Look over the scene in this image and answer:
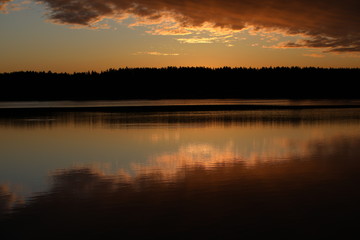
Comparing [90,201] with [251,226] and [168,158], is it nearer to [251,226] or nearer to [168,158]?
[251,226]

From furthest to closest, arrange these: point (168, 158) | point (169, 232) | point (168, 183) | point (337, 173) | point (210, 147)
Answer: point (210, 147), point (168, 158), point (337, 173), point (168, 183), point (169, 232)

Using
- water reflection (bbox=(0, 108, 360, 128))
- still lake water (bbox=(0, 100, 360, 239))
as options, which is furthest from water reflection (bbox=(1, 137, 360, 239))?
water reflection (bbox=(0, 108, 360, 128))

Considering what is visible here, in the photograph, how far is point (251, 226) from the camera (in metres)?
10.7

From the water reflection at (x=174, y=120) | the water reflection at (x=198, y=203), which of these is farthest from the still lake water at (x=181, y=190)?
the water reflection at (x=174, y=120)

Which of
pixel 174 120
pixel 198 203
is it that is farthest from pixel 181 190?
pixel 174 120

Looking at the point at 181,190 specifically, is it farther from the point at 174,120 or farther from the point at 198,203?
the point at 174,120

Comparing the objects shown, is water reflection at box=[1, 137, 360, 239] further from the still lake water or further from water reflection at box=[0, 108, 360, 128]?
water reflection at box=[0, 108, 360, 128]

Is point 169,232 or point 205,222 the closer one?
point 169,232

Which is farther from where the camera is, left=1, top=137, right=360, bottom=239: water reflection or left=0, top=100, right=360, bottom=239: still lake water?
left=0, top=100, right=360, bottom=239: still lake water

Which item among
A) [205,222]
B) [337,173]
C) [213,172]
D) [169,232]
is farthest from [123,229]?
[337,173]

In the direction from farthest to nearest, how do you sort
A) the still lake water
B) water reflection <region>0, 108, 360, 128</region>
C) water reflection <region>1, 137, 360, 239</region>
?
water reflection <region>0, 108, 360, 128</region>, the still lake water, water reflection <region>1, 137, 360, 239</region>

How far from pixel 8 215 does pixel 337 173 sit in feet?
41.2

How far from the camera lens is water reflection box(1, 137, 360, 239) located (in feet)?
34.3

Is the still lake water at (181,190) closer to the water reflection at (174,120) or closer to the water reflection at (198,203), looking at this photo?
the water reflection at (198,203)
